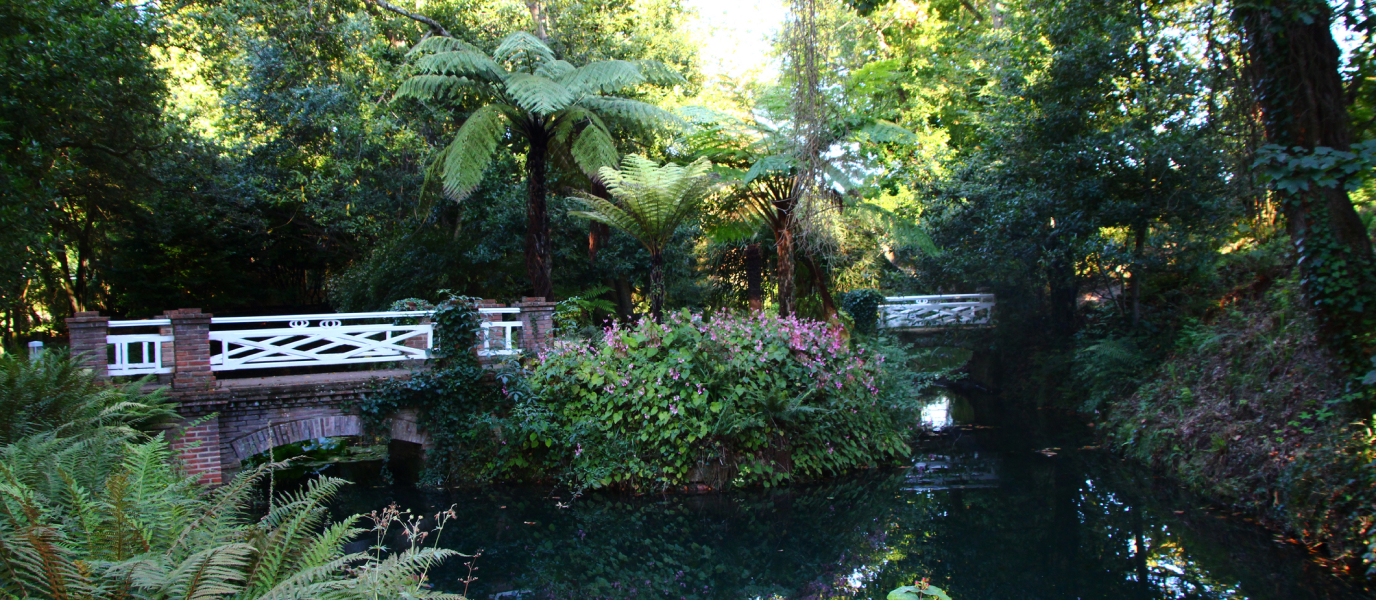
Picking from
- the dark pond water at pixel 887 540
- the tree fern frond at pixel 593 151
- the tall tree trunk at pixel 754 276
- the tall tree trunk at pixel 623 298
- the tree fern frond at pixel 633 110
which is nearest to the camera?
the dark pond water at pixel 887 540

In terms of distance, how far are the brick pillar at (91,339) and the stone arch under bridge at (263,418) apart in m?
0.65

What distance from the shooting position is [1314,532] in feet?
17.4

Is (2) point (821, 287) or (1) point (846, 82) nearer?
(1) point (846, 82)

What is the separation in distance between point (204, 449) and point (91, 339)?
1.26 meters

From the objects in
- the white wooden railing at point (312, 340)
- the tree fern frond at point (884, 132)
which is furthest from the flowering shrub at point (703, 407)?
the tree fern frond at point (884, 132)

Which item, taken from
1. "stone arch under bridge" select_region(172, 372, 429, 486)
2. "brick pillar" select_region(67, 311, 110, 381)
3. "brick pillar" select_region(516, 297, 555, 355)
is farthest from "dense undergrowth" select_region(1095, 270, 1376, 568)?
"brick pillar" select_region(67, 311, 110, 381)

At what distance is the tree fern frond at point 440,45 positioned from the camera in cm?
882

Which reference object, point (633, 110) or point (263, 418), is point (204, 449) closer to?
point (263, 418)

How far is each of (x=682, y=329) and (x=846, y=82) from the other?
12.6ft

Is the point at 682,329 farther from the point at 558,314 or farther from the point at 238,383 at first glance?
the point at 238,383

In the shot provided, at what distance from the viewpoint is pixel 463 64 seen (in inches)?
336

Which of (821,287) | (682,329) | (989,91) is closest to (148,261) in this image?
(682,329)

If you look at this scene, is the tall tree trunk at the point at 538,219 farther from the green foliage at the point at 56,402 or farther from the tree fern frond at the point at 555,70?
the green foliage at the point at 56,402

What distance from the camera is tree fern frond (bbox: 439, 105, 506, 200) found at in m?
8.74
